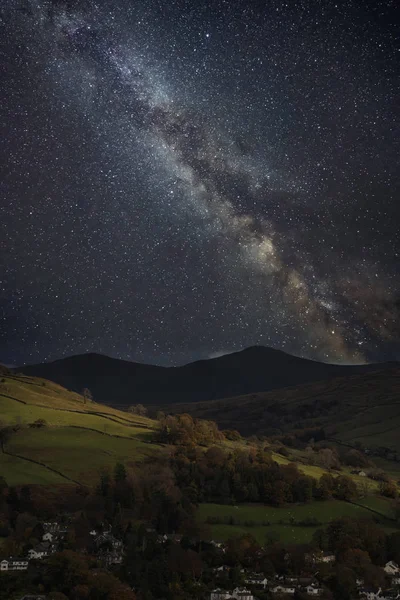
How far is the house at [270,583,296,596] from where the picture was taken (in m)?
72.9

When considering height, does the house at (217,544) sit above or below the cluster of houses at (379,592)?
above

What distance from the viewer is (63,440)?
126 m

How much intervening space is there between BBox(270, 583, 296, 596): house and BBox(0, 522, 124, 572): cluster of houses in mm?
17133

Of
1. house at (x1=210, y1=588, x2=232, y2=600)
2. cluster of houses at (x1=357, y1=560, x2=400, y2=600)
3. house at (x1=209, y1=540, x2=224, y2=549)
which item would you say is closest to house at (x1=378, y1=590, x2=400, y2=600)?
cluster of houses at (x1=357, y1=560, x2=400, y2=600)

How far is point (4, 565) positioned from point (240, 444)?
84.5 meters

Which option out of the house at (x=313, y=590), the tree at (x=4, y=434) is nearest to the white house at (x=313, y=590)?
the house at (x=313, y=590)

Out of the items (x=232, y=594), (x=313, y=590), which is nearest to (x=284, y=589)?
(x=313, y=590)

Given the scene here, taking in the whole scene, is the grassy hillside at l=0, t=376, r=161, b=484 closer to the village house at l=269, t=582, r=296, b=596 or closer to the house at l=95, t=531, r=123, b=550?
the house at l=95, t=531, r=123, b=550

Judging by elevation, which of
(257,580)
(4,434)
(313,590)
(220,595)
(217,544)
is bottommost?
(220,595)

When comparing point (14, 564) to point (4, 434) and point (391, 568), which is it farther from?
point (4, 434)

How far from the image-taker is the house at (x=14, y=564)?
72.0m

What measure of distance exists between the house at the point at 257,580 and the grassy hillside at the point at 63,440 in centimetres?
3869

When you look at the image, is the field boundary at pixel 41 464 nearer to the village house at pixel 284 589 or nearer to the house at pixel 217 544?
the house at pixel 217 544

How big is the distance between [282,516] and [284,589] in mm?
29018
